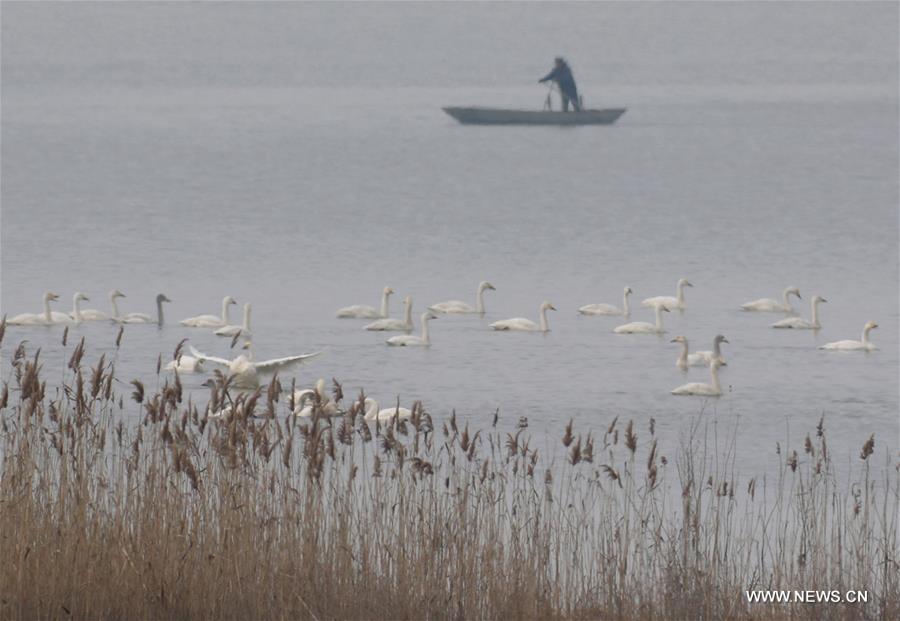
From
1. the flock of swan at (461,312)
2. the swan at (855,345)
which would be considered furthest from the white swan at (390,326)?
the swan at (855,345)

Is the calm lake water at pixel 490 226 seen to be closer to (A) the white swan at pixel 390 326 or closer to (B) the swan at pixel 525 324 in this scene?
(A) the white swan at pixel 390 326

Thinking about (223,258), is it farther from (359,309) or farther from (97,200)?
(97,200)

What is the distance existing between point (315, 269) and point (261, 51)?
133 metres

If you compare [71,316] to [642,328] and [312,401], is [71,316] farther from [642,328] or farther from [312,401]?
[312,401]

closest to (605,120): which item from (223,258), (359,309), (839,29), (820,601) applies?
(223,258)

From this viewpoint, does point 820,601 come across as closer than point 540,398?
Yes

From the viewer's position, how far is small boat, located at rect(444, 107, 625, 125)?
67375mm

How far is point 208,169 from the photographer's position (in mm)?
57719

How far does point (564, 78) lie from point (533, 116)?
13.0 feet

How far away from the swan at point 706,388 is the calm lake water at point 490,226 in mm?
155

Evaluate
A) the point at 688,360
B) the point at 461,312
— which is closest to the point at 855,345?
the point at 688,360

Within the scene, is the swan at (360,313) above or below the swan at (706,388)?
above

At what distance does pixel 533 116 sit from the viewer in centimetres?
6900

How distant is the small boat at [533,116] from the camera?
6738 cm
